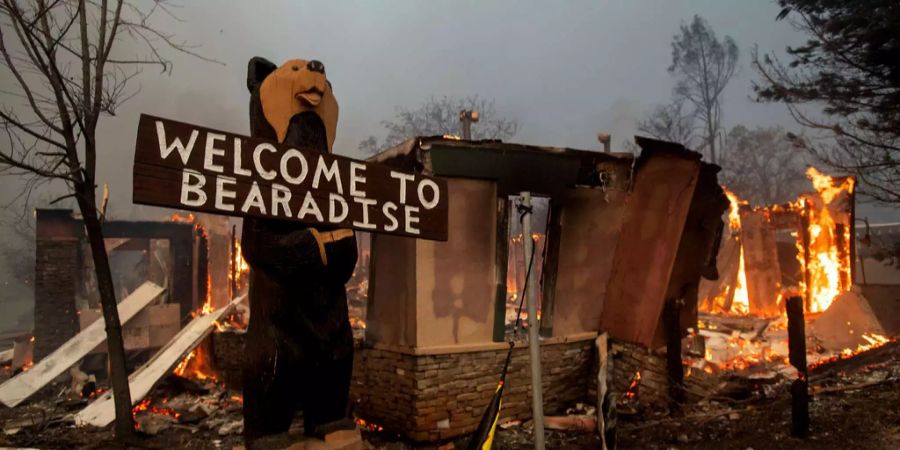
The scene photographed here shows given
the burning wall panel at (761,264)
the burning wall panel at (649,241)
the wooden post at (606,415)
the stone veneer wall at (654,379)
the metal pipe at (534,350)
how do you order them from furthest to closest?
the burning wall panel at (761,264) → the burning wall panel at (649,241) → the stone veneer wall at (654,379) → the wooden post at (606,415) → the metal pipe at (534,350)

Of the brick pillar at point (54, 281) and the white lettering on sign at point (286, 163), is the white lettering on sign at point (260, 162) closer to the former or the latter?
the white lettering on sign at point (286, 163)

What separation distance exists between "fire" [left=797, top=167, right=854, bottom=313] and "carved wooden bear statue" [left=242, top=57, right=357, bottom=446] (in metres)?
16.5

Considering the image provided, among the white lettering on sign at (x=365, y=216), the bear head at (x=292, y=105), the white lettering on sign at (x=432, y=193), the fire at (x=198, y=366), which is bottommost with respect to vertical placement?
the fire at (x=198, y=366)

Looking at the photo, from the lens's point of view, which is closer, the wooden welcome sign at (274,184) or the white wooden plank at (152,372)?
the wooden welcome sign at (274,184)

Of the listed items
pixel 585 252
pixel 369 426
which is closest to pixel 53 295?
pixel 369 426

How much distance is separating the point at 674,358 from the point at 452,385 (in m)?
3.32

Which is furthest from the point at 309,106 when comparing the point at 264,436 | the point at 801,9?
the point at 801,9

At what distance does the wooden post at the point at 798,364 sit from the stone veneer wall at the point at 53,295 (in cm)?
1766

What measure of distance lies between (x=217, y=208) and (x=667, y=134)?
116ft

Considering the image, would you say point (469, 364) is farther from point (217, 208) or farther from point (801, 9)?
point (801, 9)

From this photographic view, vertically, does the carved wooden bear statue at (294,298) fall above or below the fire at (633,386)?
above

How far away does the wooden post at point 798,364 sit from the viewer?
18.1 feet

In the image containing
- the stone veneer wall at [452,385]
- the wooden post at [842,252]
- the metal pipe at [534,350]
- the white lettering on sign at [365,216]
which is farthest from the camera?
the wooden post at [842,252]

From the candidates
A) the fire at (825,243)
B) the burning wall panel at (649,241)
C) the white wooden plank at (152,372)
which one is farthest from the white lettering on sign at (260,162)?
the fire at (825,243)
